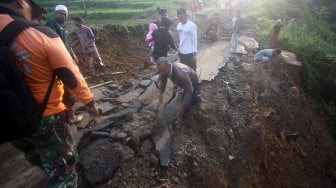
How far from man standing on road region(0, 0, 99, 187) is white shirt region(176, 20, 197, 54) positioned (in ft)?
12.4

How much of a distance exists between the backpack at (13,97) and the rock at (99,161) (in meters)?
1.66

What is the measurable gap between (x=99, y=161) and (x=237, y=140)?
2814 mm

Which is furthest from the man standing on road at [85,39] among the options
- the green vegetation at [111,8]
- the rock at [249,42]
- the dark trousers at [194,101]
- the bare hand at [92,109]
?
the green vegetation at [111,8]

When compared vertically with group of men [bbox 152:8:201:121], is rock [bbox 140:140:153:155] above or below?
below

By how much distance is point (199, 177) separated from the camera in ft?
14.9

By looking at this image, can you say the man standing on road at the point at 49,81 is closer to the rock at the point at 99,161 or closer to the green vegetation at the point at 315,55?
the rock at the point at 99,161

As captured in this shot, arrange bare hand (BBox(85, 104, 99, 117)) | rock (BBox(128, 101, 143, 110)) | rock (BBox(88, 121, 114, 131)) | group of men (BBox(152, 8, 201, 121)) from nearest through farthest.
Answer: bare hand (BBox(85, 104, 99, 117)), rock (BBox(88, 121, 114, 131)), group of men (BBox(152, 8, 201, 121)), rock (BBox(128, 101, 143, 110))

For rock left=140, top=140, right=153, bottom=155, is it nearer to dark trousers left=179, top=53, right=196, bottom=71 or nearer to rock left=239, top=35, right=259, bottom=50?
dark trousers left=179, top=53, right=196, bottom=71

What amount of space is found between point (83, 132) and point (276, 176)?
4.16 metres

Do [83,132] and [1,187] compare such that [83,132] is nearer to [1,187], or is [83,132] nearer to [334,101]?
[1,187]

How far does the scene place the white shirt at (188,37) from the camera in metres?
6.21

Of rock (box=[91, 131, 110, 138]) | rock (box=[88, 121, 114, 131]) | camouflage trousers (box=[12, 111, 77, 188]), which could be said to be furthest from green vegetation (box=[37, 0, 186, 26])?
camouflage trousers (box=[12, 111, 77, 188])

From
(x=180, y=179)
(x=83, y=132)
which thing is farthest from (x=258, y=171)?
(x=83, y=132)

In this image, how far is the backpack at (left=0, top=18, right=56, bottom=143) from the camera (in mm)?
2209
